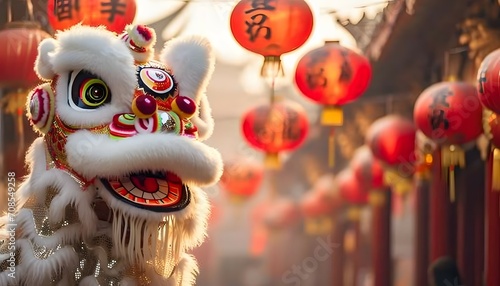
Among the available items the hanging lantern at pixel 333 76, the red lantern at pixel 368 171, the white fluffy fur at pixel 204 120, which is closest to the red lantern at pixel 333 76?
the hanging lantern at pixel 333 76

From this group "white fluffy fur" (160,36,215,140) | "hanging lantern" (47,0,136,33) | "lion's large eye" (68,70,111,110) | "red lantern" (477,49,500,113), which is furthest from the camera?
"red lantern" (477,49,500,113)

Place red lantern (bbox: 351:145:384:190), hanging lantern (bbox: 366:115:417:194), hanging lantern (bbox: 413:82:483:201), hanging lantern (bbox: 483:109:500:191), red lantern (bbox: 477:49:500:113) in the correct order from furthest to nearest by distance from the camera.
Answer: red lantern (bbox: 351:145:384:190)
hanging lantern (bbox: 366:115:417:194)
hanging lantern (bbox: 413:82:483:201)
hanging lantern (bbox: 483:109:500:191)
red lantern (bbox: 477:49:500:113)

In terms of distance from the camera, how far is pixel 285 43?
15.0 feet

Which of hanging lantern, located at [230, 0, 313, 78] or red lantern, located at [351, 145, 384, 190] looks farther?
red lantern, located at [351, 145, 384, 190]

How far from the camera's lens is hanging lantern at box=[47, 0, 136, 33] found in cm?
389

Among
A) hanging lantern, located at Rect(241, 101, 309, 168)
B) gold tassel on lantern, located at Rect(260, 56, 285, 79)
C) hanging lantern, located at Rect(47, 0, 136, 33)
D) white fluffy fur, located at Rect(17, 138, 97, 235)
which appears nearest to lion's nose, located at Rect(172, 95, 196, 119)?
white fluffy fur, located at Rect(17, 138, 97, 235)

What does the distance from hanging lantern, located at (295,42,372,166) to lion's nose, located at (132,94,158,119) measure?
2.60 metres

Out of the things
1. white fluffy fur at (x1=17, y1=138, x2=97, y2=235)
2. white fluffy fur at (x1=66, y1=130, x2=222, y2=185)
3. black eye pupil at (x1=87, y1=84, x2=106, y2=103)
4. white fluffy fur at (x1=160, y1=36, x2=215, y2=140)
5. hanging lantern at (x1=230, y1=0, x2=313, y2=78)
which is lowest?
white fluffy fur at (x1=17, y1=138, x2=97, y2=235)

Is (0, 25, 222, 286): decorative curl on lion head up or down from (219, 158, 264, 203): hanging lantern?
up

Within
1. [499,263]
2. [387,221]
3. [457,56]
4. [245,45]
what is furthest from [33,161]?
[387,221]

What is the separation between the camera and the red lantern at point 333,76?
526 cm

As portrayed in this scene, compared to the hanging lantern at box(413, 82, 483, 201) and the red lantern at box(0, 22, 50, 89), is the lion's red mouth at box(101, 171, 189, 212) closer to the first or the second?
the red lantern at box(0, 22, 50, 89)

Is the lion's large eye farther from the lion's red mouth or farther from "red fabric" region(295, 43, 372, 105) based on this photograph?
"red fabric" region(295, 43, 372, 105)

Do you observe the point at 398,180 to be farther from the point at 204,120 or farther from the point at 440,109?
the point at 204,120
